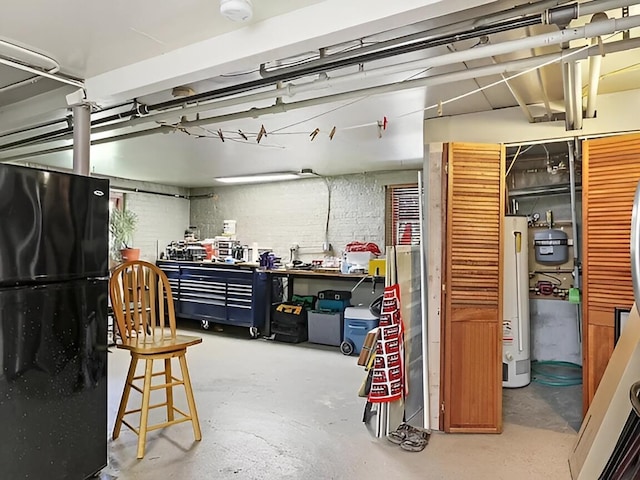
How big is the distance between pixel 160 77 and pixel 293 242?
15.3ft

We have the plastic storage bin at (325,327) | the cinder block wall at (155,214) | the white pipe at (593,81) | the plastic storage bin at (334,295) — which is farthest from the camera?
the cinder block wall at (155,214)

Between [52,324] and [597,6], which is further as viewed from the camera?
[52,324]

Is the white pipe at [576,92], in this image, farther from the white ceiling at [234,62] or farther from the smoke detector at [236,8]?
the smoke detector at [236,8]

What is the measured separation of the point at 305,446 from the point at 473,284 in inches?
63.1

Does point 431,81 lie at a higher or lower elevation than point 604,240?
higher

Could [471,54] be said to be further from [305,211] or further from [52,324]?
[305,211]

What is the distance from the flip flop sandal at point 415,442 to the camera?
2928mm

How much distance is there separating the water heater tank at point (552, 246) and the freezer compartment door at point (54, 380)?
166 inches

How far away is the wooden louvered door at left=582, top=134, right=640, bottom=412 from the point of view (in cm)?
296

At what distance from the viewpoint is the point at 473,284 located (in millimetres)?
3248

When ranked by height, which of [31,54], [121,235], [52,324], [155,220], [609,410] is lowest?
[609,410]

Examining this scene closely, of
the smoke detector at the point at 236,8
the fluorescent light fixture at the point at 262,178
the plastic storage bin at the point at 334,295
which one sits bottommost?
the plastic storage bin at the point at 334,295

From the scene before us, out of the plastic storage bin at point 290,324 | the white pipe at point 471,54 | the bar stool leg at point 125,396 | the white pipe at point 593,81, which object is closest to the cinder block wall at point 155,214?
the plastic storage bin at point 290,324

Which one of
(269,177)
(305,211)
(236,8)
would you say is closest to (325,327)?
(305,211)
